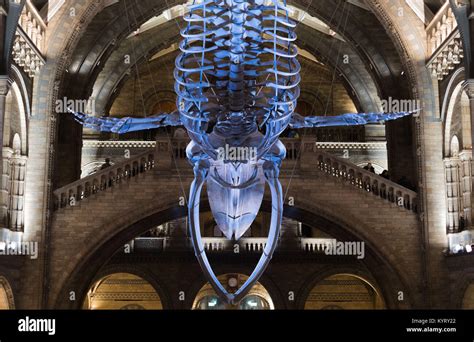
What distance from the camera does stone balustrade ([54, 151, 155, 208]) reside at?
2244cm

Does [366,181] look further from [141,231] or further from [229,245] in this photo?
[229,245]

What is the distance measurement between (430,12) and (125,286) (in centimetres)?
1686

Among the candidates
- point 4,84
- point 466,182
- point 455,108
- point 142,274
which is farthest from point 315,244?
point 4,84

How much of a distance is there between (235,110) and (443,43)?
10.1 m

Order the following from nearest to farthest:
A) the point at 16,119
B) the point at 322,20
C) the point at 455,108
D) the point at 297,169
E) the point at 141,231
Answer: the point at 16,119, the point at 455,108, the point at 297,169, the point at 141,231, the point at 322,20

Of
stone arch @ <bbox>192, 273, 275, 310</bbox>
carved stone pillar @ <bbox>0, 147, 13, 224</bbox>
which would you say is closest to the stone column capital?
carved stone pillar @ <bbox>0, 147, 13, 224</bbox>

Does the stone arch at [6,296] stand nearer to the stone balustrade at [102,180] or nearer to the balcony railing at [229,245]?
the stone balustrade at [102,180]

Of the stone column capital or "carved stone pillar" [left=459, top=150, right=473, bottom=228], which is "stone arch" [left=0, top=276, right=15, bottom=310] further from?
"carved stone pillar" [left=459, top=150, right=473, bottom=228]

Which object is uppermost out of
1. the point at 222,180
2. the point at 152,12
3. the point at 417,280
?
the point at 152,12

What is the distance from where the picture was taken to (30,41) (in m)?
21.1

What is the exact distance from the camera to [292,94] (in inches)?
534

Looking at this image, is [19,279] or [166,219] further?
[166,219]
